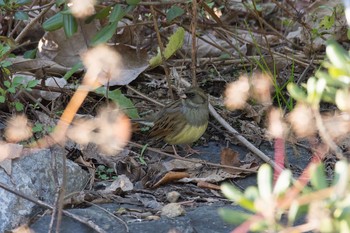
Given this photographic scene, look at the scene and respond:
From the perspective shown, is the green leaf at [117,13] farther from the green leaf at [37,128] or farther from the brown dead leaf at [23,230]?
the brown dead leaf at [23,230]

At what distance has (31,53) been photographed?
4613 mm

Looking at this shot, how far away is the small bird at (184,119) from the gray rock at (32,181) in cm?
83

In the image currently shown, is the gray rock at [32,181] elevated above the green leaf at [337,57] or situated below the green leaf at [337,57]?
below

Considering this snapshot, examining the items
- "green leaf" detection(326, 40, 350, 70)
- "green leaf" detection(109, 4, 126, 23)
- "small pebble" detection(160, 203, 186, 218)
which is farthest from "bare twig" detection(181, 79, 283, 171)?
"green leaf" detection(326, 40, 350, 70)

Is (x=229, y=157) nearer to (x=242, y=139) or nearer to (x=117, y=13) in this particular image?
(x=242, y=139)

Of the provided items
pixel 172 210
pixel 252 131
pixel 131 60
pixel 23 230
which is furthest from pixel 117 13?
pixel 131 60

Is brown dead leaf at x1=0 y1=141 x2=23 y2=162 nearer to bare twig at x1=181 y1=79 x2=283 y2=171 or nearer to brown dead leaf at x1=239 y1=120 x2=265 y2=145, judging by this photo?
bare twig at x1=181 y1=79 x2=283 y2=171

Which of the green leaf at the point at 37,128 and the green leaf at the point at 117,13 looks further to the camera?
the green leaf at the point at 37,128

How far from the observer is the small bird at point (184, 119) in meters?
4.12

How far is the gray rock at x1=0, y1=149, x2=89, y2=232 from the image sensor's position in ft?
9.60

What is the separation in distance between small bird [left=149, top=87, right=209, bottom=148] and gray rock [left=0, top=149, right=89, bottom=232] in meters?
0.83

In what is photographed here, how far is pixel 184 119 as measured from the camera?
169 inches

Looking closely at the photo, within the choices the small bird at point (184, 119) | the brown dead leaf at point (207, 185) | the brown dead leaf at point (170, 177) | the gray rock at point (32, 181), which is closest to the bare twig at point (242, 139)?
the small bird at point (184, 119)

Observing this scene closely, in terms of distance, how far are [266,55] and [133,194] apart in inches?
77.5
